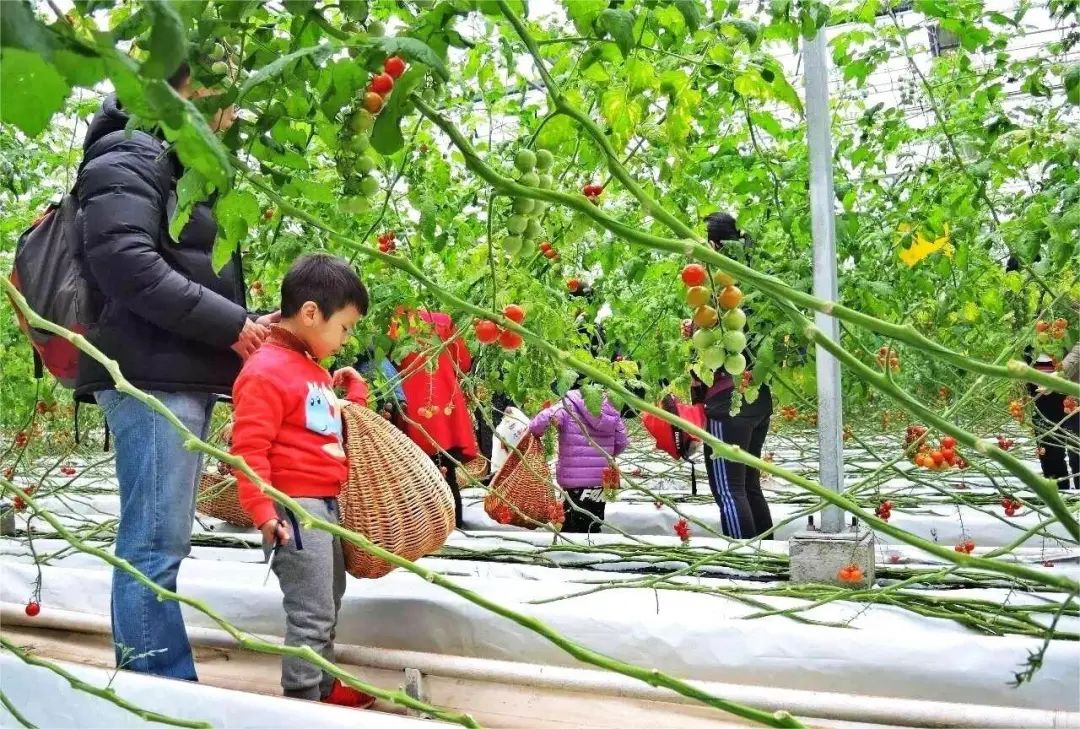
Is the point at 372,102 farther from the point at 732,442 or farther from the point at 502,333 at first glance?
the point at 732,442

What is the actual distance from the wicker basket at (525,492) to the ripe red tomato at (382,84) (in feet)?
9.57

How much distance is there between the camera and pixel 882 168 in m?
3.83

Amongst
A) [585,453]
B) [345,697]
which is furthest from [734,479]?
[345,697]

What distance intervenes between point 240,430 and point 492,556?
1.57m

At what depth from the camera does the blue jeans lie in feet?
6.66

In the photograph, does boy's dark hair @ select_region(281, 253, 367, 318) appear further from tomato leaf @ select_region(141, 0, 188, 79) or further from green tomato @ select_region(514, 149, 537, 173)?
tomato leaf @ select_region(141, 0, 188, 79)

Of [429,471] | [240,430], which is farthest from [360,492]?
[240,430]

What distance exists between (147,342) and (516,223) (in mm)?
1084

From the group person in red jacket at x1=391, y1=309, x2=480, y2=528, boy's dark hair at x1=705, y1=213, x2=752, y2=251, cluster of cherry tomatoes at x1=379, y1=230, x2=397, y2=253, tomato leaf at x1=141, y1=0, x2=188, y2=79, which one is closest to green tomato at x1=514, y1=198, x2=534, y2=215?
tomato leaf at x1=141, y1=0, x2=188, y2=79

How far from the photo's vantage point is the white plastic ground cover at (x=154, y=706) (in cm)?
169

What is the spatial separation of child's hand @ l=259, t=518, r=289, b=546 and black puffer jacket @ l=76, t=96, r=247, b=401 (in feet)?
1.19

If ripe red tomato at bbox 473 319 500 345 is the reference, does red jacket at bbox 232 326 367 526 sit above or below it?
below

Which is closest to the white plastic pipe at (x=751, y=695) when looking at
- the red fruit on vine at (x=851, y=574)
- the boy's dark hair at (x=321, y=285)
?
the red fruit on vine at (x=851, y=574)

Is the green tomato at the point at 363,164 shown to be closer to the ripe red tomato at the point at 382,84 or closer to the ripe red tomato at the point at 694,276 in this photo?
the ripe red tomato at the point at 382,84
